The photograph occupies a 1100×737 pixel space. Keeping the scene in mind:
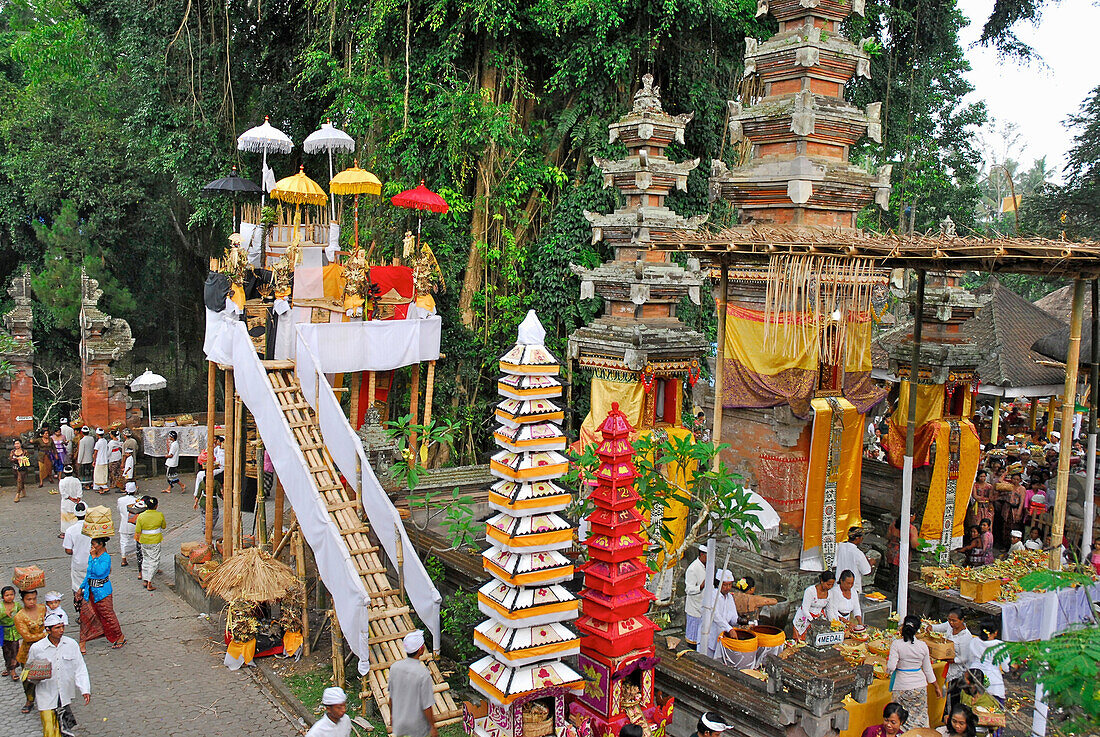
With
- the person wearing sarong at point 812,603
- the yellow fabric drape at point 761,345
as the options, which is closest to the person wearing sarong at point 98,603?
the person wearing sarong at point 812,603

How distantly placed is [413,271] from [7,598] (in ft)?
25.1

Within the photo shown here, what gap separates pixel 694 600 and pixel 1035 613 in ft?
13.0

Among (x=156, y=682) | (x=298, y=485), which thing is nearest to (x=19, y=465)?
(x=156, y=682)

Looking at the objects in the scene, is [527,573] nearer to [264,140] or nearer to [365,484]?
[365,484]

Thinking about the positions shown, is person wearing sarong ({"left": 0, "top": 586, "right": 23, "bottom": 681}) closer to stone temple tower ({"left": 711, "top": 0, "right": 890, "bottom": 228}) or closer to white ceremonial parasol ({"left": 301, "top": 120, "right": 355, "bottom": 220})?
white ceremonial parasol ({"left": 301, "top": 120, "right": 355, "bottom": 220})

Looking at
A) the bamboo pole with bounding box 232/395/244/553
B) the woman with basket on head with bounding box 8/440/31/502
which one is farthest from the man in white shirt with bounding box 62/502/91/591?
the woman with basket on head with bounding box 8/440/31/502

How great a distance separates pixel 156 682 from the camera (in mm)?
10492

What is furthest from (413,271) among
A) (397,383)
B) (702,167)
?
(702,167)

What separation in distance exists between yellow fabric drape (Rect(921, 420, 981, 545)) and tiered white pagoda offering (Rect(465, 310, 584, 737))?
7.44 metres

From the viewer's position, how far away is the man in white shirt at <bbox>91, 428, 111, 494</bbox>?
19.4 meters

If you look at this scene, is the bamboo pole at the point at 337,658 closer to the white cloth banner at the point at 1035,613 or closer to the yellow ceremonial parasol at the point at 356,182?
the white cloth banner at the point at 1035,613

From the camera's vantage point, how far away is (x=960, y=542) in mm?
13578

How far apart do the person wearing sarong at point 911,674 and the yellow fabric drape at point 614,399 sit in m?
5.93

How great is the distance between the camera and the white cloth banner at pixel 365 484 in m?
9.76
